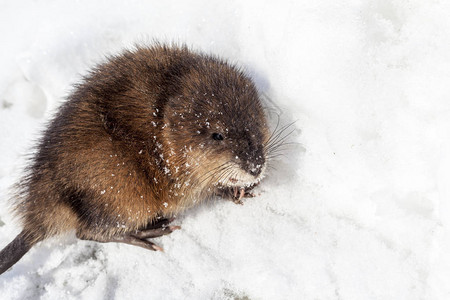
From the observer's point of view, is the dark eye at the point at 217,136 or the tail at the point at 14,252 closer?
the dark eye at the point at 217,136

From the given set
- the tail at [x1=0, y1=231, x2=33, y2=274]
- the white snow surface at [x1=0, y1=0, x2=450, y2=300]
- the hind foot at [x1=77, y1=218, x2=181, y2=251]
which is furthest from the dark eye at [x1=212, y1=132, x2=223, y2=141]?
the tail at [x1=0, y1=231, x2=33, y2=274]

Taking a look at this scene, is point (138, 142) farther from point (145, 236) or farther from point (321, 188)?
point (321, 188)

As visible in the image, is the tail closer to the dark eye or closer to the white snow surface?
the white snow surface

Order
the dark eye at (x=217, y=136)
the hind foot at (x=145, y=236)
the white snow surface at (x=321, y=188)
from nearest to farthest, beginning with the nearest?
the dark eye at (x=217, y=136)
the white snow surface at (x=321, y=188)
the hind foot at (x=145, y=236)

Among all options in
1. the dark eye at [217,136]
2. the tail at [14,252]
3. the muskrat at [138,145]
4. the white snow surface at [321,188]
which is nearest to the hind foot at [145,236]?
Result: the white snow surface at [321,188]

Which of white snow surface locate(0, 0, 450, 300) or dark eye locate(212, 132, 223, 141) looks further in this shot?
white snow surface locate(0, 0, 450, 300)

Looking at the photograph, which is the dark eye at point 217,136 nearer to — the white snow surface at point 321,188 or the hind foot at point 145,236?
the white snow surface at point 321,188

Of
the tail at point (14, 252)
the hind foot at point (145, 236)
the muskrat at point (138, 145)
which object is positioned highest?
the muskrat at point (138, 145)

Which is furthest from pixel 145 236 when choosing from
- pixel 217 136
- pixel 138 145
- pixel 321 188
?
pixel 321 188
